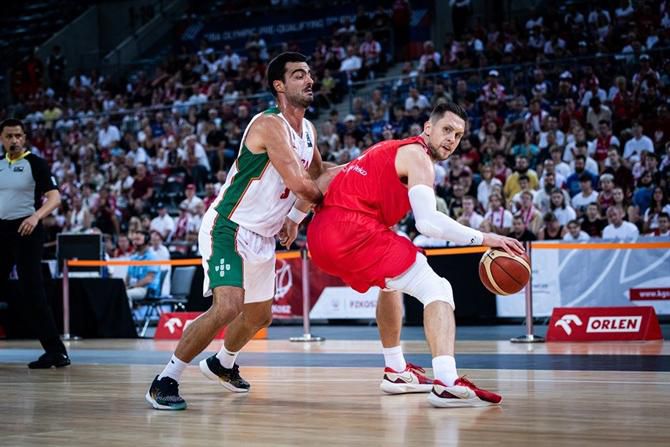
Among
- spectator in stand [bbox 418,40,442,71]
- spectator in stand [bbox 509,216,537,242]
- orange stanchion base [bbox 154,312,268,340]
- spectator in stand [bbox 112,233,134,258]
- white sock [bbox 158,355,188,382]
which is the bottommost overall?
orange stanchion base [bbox 154,312,268,340]

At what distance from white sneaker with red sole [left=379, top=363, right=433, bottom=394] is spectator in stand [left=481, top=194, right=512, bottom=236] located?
8473 millimetres

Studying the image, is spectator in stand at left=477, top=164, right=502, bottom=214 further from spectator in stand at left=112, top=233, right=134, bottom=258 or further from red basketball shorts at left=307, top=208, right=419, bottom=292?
red basketball shorts at left=307, top=208, right=419, bottom=292

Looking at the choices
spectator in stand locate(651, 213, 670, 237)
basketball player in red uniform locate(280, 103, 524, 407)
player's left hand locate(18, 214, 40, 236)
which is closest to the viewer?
basketball player in red uniform locate(280, 103, 524, 407)

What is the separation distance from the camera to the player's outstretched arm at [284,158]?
5.75 meters

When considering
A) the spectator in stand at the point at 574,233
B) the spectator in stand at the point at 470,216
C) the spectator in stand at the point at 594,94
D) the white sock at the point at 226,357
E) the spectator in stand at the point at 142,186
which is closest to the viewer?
the white sock at the point at 226,357

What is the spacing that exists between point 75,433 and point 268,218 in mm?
1809

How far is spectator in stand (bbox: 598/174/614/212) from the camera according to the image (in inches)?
566

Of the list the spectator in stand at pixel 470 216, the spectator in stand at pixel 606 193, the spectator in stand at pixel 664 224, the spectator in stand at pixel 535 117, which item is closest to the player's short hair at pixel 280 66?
the spectator in stand at pixel 664 224

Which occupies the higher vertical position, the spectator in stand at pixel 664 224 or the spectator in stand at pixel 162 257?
the spectator in stand at pixel 664 224

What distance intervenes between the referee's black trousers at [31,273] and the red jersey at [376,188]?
3605 mm

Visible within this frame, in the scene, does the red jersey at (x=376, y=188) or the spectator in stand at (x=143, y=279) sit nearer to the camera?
the red jersey at (x=376, y=188)

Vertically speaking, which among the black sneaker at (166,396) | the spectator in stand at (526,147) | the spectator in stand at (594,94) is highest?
the spectator in stand at (594,94)

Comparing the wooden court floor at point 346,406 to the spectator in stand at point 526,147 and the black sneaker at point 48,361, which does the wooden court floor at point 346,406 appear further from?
the spectator in stand at point 526,147

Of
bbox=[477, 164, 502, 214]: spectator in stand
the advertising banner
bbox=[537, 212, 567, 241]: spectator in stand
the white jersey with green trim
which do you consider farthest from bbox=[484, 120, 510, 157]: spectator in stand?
the white jersey with green trim
